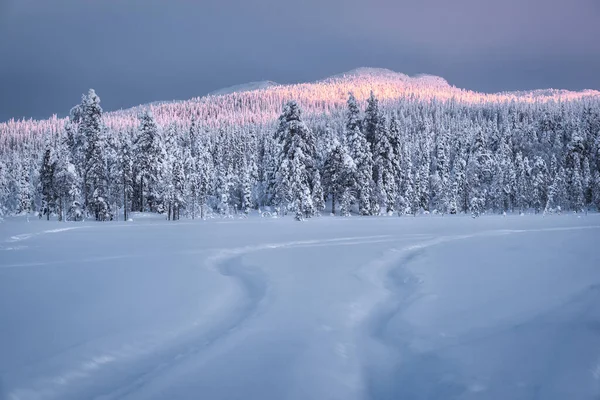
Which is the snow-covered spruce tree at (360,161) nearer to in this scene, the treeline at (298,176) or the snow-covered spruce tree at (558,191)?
the treeline at (298,176)

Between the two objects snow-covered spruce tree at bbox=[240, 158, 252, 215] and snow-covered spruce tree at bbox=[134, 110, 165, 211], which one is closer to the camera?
snow-covered spruce tree at bbox=[134, 110, 165, 211]

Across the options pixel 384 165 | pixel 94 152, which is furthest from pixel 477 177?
pixel 94 152

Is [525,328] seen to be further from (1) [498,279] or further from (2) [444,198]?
(2) [444,198]

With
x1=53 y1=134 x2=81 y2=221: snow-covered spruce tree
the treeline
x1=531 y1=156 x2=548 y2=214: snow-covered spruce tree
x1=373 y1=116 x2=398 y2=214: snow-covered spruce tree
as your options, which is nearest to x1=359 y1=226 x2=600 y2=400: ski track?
the treeline

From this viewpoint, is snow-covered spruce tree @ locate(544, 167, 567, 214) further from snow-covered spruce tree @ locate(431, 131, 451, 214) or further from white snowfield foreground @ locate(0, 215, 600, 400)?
white snowfield foreground @ locate(0, 215, 600, 400)

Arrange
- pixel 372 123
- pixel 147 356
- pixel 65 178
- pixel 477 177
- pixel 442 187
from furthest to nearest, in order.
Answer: pixel 477 177
pixel 442 187
pixel 372 123
pixel 65 178
pixel 147 356

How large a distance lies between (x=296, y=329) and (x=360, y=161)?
4283 centimetres

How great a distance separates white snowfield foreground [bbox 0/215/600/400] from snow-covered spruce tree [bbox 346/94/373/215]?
3531 centimetres

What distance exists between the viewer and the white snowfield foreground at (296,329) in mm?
5102

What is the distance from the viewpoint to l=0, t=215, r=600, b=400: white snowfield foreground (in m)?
5.10

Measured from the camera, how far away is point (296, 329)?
686cm

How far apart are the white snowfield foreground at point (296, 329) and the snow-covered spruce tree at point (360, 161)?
35.3 m

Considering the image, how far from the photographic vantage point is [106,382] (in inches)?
202

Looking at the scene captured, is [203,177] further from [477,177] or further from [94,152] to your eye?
[477,177]
